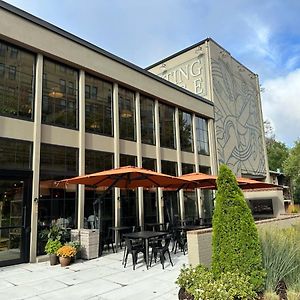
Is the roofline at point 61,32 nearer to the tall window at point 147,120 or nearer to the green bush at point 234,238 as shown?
the tall window at point 147,120

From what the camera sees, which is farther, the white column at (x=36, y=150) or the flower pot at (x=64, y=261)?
the white column at (x=36, y=150)

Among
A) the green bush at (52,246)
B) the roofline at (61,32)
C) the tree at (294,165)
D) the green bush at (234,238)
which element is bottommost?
the green bush at (52,246)

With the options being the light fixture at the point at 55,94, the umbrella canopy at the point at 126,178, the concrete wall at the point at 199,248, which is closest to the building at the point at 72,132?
the light fixture at the point at 55,94

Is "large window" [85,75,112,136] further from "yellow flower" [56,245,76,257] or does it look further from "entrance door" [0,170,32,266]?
"yellow flower" [56,245,76,257]

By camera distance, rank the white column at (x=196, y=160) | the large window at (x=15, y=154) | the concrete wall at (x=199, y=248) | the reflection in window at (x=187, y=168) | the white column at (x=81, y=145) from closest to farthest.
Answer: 1. the concrete wall at (x=199, y=248)
2. the large window at (x=15, y=154)
3. the white column at (x=81, y=145)
4. the reflection in window at (x=187, y=168)
5. the white column at (x=196, y=160)

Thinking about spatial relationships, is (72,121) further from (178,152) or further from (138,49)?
(138,49)

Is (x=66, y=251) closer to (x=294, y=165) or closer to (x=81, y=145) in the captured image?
(x=81, y=145)

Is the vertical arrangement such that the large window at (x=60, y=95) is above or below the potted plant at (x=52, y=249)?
above

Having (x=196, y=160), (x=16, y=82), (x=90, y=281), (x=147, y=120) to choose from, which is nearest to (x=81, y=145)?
(x=16, y=82)

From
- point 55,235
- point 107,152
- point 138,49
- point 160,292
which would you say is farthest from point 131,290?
point 138,49

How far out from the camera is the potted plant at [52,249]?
8.61 m

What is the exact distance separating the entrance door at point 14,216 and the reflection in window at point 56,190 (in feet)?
1.56

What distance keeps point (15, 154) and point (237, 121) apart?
57.1ft

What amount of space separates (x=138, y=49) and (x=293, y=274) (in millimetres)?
20751
